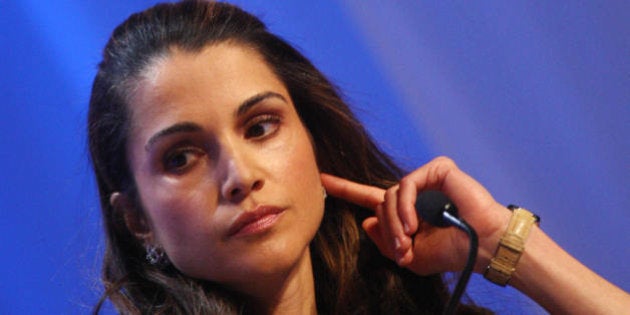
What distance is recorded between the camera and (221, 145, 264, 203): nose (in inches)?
51.7

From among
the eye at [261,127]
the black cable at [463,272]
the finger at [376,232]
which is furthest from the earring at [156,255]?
the black cable at [463,272]

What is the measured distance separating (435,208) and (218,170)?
0.38 meters

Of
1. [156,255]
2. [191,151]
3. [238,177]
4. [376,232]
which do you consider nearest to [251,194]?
[238,177]

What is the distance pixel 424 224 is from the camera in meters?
1.60

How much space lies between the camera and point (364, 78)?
189 cm

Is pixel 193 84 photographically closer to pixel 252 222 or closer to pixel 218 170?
pixel 218 170

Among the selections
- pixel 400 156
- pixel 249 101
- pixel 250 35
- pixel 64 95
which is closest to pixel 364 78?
pixel 400 156

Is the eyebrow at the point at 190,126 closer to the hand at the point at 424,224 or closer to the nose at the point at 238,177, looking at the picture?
the nose at the point at 238,177

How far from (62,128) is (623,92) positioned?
1254mm

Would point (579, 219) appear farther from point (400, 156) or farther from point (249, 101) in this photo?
point (249, 101)

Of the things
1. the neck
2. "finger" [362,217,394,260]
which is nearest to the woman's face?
the neck

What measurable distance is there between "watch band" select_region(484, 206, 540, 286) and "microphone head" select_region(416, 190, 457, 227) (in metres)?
0.24

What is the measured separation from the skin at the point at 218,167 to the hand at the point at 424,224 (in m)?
0.18

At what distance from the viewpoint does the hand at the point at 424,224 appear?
149cm
